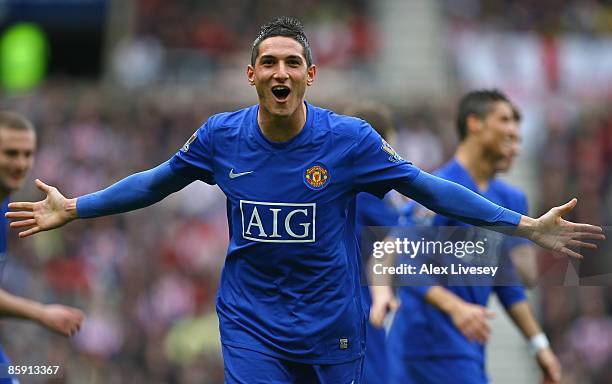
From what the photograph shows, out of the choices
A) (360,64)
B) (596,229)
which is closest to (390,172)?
(596,229)

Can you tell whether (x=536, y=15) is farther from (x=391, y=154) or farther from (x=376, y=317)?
(x=391, y=154)

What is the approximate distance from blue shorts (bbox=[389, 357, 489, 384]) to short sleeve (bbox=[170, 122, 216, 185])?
2.53 metres

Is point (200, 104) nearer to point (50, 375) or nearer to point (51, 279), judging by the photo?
point (51, 279)

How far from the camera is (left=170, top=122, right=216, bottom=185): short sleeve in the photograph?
253 inches

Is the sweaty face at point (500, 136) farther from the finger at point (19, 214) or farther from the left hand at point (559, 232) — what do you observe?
the finger at point (19, 214)

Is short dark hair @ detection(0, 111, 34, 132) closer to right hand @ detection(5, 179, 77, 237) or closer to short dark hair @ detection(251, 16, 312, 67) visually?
right hand @ detection(5, 179, 77, 237)

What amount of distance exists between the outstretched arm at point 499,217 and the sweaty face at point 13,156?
8.99ft

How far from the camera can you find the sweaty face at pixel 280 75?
6.20m

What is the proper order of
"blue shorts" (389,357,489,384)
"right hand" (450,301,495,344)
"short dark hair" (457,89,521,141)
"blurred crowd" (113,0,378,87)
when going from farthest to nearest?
"blurred crowd" (113,0,378,87) → "short dark hair" (457,89,521,141) → "blue shorts" (389,357,489,384) → "right hand" (450,301,495,344)

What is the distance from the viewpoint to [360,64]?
2023cm

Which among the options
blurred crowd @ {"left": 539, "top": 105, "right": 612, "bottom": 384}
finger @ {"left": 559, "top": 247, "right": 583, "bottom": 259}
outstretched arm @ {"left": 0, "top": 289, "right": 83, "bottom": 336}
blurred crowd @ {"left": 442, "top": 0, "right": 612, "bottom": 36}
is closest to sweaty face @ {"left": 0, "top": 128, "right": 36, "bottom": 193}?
outstretched arm @ {"left": 0, "top": 289, "right": 83, "bottom": 336}

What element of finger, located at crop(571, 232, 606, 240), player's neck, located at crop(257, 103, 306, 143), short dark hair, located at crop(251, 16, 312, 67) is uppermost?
short dark hair, located at crop(251, 16, 312, 67)

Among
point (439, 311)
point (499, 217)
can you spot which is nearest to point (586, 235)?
point (499, 217)

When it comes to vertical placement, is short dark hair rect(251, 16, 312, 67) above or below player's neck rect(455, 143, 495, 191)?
above
